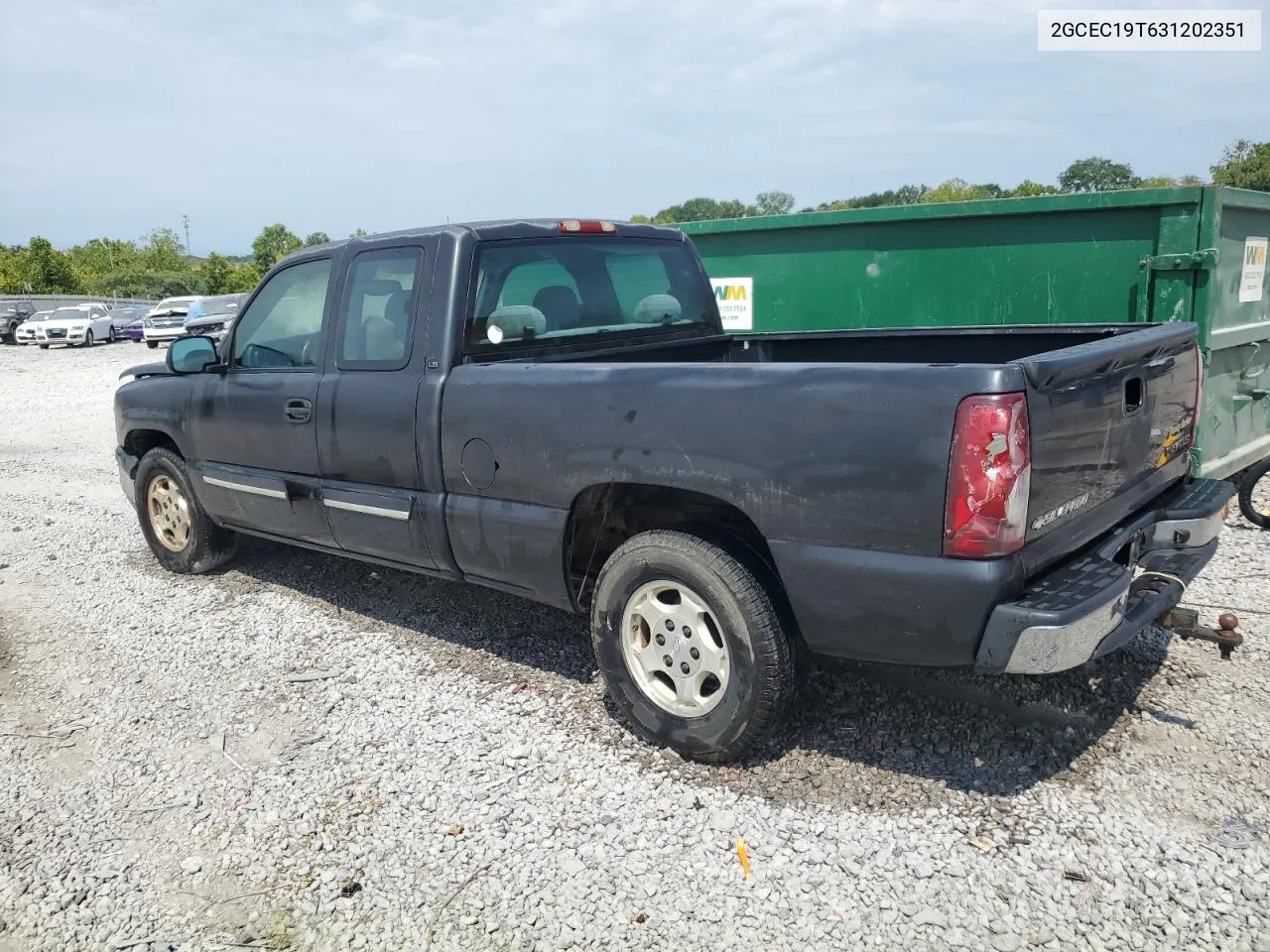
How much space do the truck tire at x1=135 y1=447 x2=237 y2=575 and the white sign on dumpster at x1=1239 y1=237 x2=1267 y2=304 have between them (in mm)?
6226

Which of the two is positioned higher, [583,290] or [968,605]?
[583,290]

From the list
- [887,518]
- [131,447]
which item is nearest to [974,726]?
[887,518]

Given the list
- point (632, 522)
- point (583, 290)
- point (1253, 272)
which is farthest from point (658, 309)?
point (1253, 272)

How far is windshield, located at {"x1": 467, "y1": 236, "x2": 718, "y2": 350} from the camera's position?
4391 millimetres

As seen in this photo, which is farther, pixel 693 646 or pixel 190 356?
pixel 190 356

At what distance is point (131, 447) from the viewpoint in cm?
650

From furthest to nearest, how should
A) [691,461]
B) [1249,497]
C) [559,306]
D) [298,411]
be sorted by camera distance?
1. [1249,497]
2. [298,411]
3. [559,306]
4. [691,461]

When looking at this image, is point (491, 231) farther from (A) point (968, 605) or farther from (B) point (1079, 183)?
(B) point (1079, 183)

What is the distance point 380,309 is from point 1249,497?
16.7 feet

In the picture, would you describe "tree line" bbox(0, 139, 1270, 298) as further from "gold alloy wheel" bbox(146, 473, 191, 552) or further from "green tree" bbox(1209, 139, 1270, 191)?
"gold alloy wheel" bbox(146, 473, 191, 552)

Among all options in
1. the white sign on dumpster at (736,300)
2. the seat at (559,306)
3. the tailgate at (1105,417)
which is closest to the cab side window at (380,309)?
the seat at (559,306)

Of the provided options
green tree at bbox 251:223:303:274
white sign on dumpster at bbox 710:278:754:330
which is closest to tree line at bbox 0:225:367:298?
green tree at bbox 251:223:303:274

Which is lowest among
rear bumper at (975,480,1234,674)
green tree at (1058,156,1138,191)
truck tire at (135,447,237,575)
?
truck tire at (135,447,237,575)

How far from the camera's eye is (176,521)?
20.4 ft
